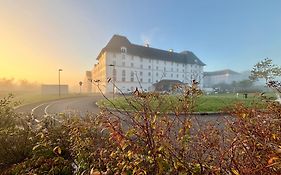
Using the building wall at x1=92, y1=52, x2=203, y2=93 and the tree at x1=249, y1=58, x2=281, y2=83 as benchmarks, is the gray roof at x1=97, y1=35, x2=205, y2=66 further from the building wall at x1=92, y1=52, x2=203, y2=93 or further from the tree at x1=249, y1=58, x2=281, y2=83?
the tree at x1=249, y1=58, x2=281, y2=83

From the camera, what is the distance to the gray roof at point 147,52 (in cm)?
6325

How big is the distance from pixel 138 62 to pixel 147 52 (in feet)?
20.5

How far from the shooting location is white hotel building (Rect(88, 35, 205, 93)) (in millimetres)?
62438

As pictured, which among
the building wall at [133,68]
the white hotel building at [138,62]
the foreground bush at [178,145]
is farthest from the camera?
the white hotel building at [138,62]

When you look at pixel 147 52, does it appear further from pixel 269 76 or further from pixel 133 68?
pixel 269 76

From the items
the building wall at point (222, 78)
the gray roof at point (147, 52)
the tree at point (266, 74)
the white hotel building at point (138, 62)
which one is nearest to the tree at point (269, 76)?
the tree at point (266, 74)

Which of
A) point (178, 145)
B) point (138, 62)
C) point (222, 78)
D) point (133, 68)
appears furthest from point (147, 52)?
point (178, 145)

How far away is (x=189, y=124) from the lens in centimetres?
279

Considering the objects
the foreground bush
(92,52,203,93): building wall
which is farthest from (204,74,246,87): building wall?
the foreground bush

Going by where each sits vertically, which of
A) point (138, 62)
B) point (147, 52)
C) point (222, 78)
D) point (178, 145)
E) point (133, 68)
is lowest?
point (178, 145)

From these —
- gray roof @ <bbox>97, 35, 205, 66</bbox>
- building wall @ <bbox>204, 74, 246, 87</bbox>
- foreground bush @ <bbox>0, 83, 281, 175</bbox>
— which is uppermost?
gray roof @ <bbox>97, 35, 205, 66</bbox>

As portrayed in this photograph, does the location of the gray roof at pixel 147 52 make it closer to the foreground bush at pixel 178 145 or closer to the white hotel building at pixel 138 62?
the white hotel building at pixel 138 62

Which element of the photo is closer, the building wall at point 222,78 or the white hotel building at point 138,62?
the white hotel building at point 138,62

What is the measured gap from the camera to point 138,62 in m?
70.5
